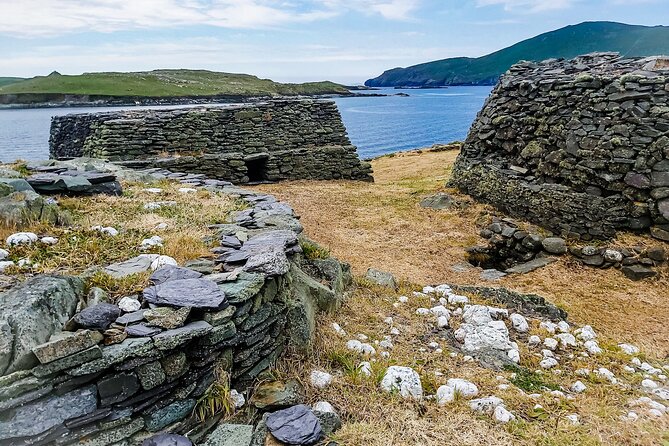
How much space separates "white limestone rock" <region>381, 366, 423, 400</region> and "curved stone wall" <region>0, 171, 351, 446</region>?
911 millimetres

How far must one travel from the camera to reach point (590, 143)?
34.1ft

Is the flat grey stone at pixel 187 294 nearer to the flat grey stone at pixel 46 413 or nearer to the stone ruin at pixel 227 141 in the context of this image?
the flat grey stone at pixel 46 413

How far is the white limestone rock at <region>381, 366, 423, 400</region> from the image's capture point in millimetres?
4355

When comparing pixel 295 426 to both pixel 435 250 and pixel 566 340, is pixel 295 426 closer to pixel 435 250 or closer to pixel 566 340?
pixel 566 340

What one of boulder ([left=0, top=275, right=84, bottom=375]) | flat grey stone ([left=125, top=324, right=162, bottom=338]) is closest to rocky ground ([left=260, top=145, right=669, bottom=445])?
flat grey stone ([left=125, top=324, right=162, bottom=338])

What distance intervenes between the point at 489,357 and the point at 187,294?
3.58 m

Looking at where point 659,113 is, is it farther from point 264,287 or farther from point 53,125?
point 53,125

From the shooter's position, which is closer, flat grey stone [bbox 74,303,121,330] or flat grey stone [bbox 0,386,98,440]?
flat grey stone [bbox 0,386,98,440]

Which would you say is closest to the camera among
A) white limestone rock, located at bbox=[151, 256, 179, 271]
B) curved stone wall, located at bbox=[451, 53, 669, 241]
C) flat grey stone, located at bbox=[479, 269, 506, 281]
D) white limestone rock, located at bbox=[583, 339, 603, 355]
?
white limestone rock, located at bbox=[151, 256, 179, 271]

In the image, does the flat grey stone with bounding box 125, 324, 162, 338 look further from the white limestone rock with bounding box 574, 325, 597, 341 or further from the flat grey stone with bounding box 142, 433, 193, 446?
the white limestone rock with bounding box 574, 325, 597, 341

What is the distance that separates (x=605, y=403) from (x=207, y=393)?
3804 mm

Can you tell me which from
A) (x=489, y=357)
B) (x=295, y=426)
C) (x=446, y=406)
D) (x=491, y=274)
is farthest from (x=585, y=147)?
(x=295, y=426)

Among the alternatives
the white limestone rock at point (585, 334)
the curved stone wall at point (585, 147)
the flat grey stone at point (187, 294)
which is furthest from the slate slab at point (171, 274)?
the curved stone wall at point (585, 147)

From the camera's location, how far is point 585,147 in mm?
10516
